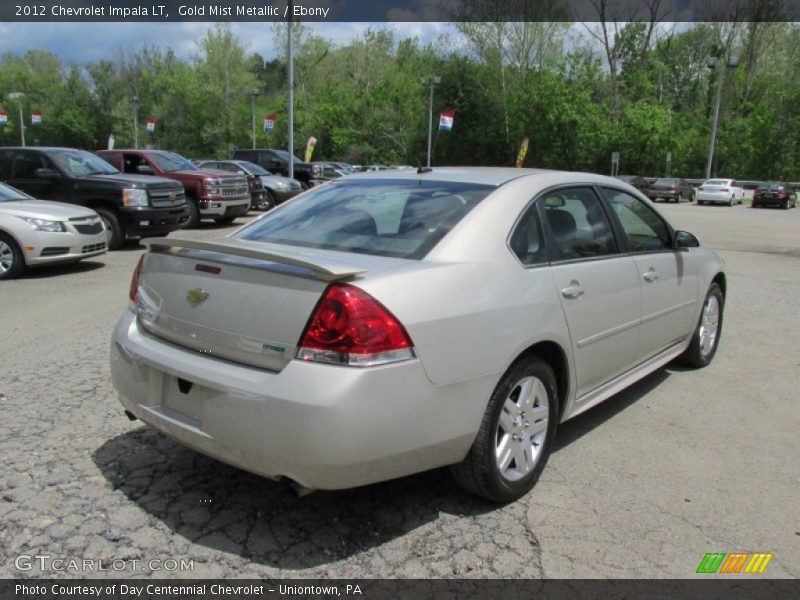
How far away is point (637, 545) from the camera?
9.81ft

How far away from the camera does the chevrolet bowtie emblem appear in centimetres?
303

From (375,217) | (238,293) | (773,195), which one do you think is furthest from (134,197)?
(773,195)

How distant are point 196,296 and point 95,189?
10336 mm

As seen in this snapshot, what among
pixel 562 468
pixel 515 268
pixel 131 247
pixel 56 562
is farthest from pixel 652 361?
pixel 131 247

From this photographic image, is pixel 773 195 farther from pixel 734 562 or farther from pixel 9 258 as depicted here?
pixel 734 562

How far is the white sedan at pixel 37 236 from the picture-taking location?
30.4 ft

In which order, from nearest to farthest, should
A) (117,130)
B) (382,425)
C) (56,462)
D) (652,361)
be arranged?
(382,425) → (56,462) → (652,361) → (117,130)

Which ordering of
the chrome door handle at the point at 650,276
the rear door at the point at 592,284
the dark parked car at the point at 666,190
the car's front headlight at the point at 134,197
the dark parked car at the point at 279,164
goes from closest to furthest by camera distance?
the rear door at the point at 592,284 < the chrome door handle at the point at 650,276 < the car's front headlight at the point at 134,197 < the dark parked car at the point at 279,164 < the dark parked car at the point at 666,190

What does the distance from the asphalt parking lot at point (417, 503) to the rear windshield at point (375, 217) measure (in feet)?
4.22

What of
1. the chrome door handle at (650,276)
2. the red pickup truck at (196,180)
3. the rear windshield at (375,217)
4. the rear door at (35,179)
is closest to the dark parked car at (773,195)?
the red pickup truck at (196,180)

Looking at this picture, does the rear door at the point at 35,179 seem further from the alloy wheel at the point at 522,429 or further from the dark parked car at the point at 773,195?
the dark parked car at the point at 773,195

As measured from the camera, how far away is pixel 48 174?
1215 cm

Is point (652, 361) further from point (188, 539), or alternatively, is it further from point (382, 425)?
point (188, 539)

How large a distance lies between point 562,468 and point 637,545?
0.79 m
